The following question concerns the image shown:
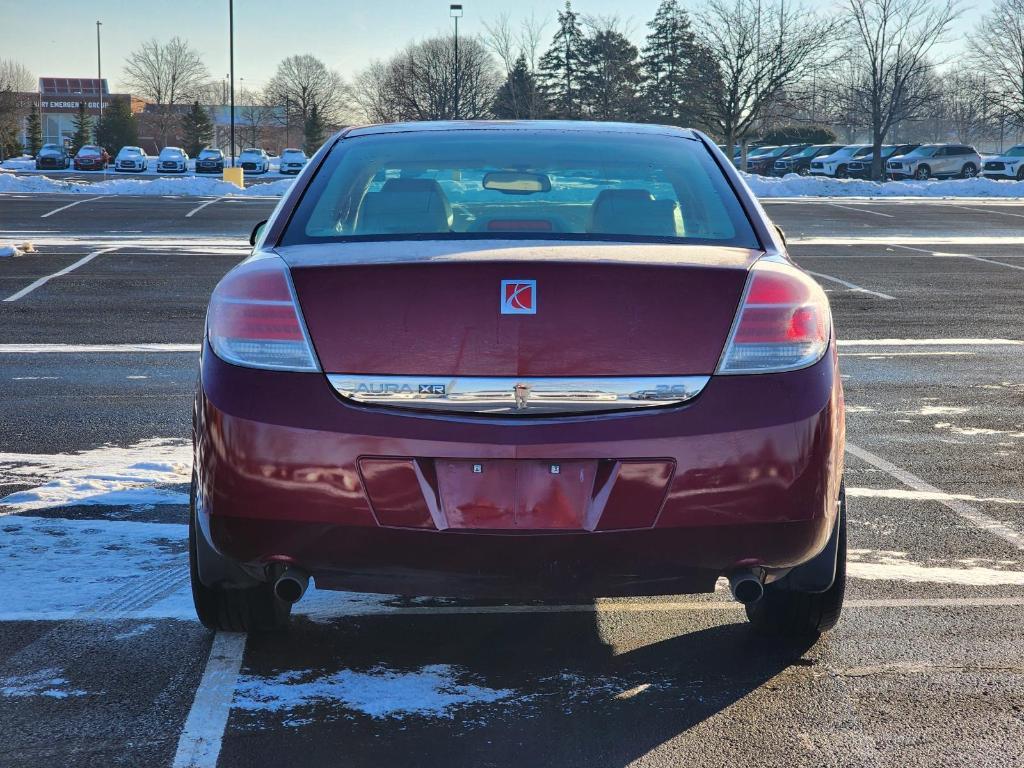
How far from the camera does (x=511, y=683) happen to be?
3.33 m

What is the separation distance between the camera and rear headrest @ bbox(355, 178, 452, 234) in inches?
139

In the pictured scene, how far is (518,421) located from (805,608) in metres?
1.14

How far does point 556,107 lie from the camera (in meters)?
86.3

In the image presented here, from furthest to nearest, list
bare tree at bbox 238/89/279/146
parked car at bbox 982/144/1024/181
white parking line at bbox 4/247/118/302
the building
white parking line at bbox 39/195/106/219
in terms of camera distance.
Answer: the building, bare tree at bbox 238/89/279/146, parked car at bbox 982/144/1024/181, white parking line at bbox 39/195/106/219, white parking line at bbox 4/247/118/302

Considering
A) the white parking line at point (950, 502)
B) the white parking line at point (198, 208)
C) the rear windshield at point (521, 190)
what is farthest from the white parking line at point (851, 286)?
the white parking line at point (198, 208)

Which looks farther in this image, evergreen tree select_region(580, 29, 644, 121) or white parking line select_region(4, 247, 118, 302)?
evergreen tree select_region(580, 29, 644, 121)

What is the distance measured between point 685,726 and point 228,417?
131cm

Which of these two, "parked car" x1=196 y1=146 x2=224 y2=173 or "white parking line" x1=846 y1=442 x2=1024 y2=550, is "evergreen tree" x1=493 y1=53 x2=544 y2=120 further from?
"white parking line" x1=846 y1=442 x2=1024 y2=550

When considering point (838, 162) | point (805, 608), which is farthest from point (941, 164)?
point (805, 608)

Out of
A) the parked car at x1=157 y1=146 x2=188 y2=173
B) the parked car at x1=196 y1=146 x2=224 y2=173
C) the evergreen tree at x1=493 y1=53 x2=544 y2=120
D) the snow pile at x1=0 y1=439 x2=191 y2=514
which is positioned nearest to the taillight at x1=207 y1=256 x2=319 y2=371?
the snow pile at x1=0 y1=439 x2=191 y2=514

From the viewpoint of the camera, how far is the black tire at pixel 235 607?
3.48 metres

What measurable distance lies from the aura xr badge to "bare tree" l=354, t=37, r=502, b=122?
248ft

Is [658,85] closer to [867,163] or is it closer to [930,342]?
[867,163]

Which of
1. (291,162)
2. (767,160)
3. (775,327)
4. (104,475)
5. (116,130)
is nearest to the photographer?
(775,327)
